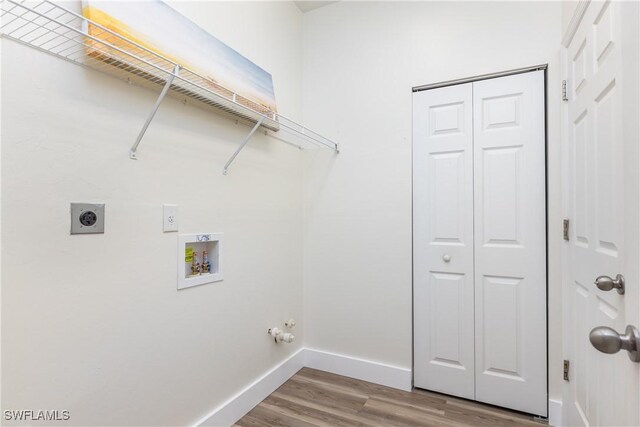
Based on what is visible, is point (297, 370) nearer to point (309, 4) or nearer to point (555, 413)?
point (555, 413)

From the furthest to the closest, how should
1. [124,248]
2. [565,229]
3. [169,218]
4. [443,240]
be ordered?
[443,240] → [565,229] → [169,218] → [124,248]

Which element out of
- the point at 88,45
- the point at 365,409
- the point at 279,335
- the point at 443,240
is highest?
the point at 88,45

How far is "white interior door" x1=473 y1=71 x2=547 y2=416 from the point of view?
70.3 inches

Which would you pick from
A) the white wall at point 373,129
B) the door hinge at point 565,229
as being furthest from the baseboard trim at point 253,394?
the door hinge at point 565,229

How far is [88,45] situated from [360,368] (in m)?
2.32

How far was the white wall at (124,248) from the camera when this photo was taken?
972 millimetres

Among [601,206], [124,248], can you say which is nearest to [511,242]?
[601,206]

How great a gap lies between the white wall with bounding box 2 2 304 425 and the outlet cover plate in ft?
0.07

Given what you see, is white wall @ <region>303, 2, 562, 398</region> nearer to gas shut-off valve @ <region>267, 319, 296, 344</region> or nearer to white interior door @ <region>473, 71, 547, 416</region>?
white interior door @ <region>473, 71, 547, 416</region>

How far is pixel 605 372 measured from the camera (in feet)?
3.48

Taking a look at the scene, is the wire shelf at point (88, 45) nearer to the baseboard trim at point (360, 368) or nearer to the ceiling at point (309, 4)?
the ceiling at point (309, 4)

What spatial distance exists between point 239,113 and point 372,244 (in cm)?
124

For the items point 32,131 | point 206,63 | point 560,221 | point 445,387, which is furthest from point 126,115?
point 445,387

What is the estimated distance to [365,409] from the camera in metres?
1.88
